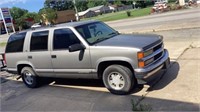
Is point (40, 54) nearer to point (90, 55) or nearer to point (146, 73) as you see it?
point (90, 55)

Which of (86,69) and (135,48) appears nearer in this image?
(135,48)

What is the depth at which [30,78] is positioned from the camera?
8336 mm

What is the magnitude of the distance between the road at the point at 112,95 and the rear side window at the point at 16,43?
1201 millimetres

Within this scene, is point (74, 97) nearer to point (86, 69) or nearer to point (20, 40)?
point (86, 69)

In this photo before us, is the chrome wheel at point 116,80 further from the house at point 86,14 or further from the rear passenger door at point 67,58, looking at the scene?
the house at point 86,14

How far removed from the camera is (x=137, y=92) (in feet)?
20.6

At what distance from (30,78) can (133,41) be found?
3.65m

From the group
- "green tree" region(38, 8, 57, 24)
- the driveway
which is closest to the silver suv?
the driveway

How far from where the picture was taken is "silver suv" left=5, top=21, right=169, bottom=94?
5945 millimetres

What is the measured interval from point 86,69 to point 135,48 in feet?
4.82

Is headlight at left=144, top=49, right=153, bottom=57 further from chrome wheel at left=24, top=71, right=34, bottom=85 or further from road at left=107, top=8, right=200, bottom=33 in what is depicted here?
road at left=107, top=8, right=200, bottom=33

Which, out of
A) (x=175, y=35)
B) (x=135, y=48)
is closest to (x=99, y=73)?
(x=135, y=48)

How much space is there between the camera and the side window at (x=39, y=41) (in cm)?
755

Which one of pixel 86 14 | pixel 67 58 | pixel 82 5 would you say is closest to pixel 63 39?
pixel 67 58
